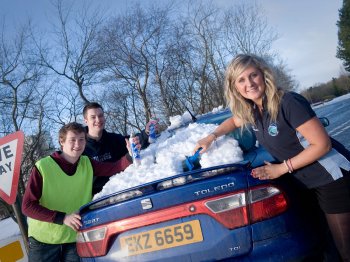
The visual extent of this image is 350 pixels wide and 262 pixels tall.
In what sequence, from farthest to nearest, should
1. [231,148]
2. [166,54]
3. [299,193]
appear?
1. [166,54]
2. [231,148]
3. [299,193]

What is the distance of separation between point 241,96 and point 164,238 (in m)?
1.07

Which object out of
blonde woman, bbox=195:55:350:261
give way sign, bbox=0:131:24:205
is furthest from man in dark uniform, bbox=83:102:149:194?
blonde woman, bbox=195:55:350:261

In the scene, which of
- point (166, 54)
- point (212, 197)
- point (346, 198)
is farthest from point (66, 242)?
point (166, 54)

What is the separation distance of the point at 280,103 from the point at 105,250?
1440mm

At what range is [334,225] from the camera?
1.87 metres

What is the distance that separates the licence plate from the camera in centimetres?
189

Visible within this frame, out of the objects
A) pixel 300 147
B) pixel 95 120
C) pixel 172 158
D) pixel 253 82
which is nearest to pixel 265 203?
pixel 300 147

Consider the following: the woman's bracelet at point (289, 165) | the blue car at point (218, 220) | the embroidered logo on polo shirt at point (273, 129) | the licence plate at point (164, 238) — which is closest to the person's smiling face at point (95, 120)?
the blue car at point (218, 220)

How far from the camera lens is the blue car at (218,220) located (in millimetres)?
1825

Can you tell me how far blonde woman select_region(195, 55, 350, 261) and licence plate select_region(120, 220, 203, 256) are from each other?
50cm

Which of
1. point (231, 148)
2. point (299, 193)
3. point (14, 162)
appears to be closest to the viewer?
point (299, 193)

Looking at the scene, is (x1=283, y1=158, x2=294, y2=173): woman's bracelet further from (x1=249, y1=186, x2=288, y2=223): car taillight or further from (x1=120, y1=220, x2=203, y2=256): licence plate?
(x1=120, y1=220, x2=203, y2=256): licence plate

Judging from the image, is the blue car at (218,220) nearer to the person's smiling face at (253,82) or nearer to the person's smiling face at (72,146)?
the person's smiling face at (253,82)

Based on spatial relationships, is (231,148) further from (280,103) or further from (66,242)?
(66,242)
